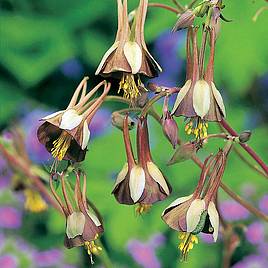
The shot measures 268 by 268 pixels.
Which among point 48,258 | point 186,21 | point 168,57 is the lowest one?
point 48,258

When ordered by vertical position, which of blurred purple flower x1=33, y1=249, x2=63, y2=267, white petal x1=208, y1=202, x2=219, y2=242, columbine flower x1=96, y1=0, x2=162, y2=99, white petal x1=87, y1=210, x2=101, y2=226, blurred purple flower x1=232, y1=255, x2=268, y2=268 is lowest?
blurred purple flower x1=33, y1=249, x2=63, y2=267

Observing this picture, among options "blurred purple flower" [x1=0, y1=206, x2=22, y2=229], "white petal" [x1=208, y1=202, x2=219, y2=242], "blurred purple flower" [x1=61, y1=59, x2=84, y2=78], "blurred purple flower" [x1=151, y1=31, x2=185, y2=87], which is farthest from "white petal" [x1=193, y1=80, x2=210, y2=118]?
"blurred purple flower" [x1=61, y1=59, x2=84, y2=78]

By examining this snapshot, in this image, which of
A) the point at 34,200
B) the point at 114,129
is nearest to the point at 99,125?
the point at 114,129

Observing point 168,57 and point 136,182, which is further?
point 168,57

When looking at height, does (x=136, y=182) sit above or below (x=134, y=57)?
below

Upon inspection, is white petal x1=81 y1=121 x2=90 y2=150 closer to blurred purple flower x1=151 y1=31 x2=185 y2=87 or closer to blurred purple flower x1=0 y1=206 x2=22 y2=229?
blurred purple flower x1=0 y1=206 x2=22 y2=229

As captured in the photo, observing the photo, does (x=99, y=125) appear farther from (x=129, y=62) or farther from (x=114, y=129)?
(x=129, y=62)

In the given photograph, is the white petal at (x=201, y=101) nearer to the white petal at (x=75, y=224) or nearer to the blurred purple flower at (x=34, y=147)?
the white petal at (x=75, y=224)

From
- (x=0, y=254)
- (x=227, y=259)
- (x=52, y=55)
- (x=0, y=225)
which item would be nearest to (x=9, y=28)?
(x=52, y=55)
